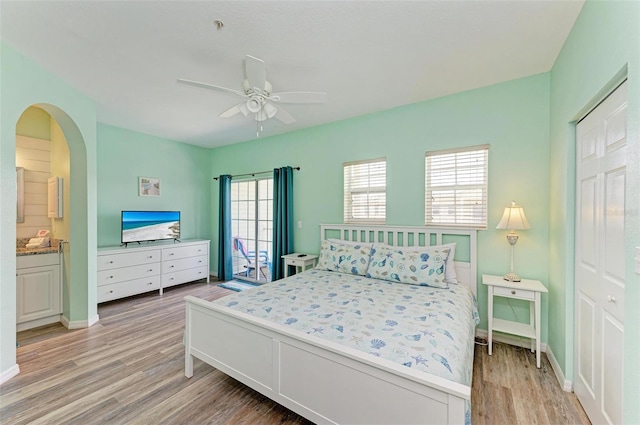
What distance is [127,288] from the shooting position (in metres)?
4.07

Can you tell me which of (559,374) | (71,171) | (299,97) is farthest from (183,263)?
(559,374)

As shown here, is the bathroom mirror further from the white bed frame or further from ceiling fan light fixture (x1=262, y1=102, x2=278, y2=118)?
ceiling fan light fixture (x1=262, y1=102, x2=278, y2=118)

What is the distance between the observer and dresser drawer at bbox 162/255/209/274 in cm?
457

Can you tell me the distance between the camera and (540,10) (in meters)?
1.81

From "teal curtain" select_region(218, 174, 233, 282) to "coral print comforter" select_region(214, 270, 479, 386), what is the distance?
2761mm

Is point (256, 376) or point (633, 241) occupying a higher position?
point (633, 241)

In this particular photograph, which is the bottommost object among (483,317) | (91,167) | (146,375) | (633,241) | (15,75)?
(146,375)

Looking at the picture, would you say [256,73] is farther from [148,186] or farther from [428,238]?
[148,186]

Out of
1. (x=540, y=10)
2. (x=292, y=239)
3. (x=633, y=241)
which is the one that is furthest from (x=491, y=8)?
(x=292, y=239)

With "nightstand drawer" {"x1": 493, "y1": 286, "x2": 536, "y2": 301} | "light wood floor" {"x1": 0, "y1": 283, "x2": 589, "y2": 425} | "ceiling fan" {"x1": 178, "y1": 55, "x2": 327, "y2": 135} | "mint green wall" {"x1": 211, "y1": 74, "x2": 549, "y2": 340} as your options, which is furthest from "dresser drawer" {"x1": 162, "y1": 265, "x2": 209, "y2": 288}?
"nightstand drawer" {"x1": 493, "y1": 286, "x2": 536, "y2": 301}

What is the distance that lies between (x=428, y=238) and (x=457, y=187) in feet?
2.26

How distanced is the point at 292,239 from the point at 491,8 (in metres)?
3.66

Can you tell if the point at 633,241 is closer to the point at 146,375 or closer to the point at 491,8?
the point at 491,8

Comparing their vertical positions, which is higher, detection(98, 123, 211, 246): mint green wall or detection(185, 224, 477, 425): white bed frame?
detection(98, 123, 211, 246): mint green wall
